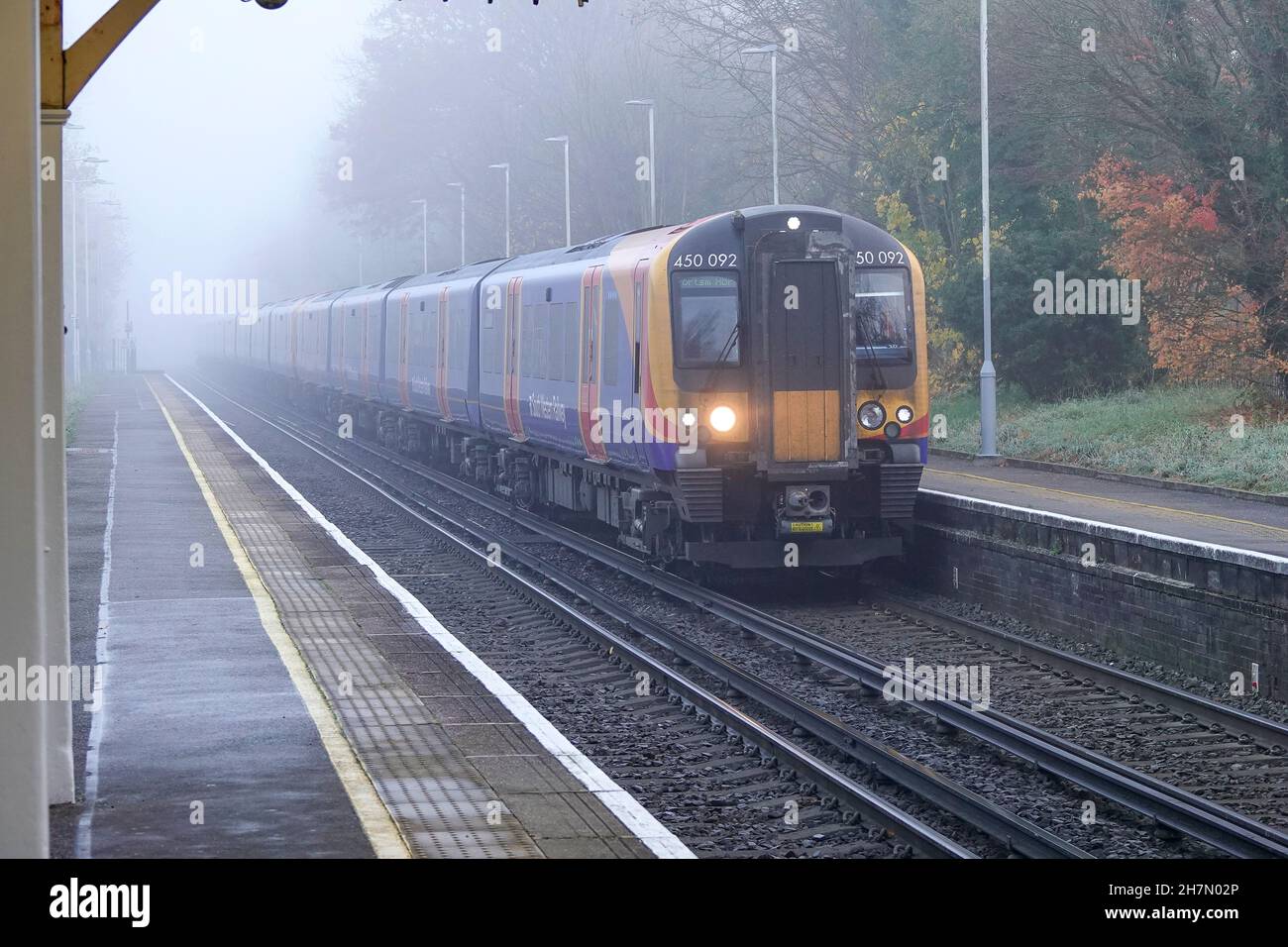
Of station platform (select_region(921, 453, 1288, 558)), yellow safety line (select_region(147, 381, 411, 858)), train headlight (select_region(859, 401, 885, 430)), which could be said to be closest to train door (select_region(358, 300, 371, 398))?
station platform (select_region(921, 453, 1288, 558))

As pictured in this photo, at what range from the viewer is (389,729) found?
9.84 meters

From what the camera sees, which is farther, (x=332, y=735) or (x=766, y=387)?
(x=766, y=387)

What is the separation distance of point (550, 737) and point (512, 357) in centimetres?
1378

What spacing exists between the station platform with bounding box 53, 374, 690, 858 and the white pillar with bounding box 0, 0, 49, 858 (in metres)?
1.07

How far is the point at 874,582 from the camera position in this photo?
18312 millimetres

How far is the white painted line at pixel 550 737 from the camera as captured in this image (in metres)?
7.63

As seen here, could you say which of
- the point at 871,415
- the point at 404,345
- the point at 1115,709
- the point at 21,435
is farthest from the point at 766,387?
the point at 404,345

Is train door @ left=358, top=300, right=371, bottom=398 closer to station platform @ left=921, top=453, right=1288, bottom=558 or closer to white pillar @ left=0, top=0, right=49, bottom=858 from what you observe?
station platform @ left=921, top=453, right=1288, bottom=558

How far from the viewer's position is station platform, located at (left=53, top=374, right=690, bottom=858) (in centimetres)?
752

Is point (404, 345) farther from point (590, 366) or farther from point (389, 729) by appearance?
point (389, 729)

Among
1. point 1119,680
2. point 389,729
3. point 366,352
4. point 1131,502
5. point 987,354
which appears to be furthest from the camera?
point 366,352

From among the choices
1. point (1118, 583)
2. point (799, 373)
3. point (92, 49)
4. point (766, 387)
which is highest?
point (92, 49)

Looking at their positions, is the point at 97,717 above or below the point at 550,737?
above

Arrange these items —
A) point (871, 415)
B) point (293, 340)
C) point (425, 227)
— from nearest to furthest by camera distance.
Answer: point (871, 415) < point (293, 340) < point (425, 227)
